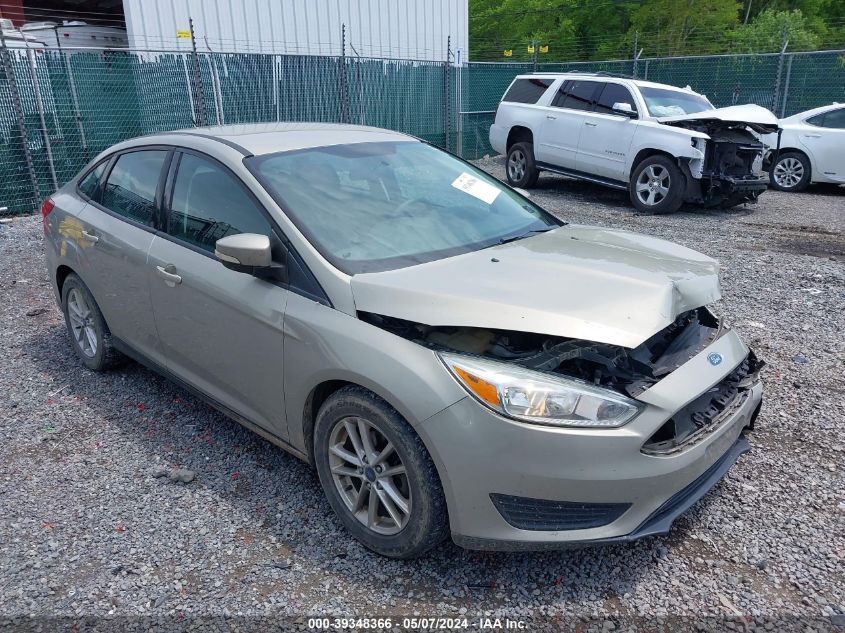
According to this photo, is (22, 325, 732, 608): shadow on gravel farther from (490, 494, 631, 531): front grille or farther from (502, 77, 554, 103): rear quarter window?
(502, 77, 554, 103): rear quarter window

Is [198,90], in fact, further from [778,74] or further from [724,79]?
[778,74]

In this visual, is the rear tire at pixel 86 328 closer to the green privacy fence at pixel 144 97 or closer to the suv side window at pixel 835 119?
the green privacy fence at pixel 144 97

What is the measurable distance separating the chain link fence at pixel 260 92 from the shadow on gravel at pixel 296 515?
698cm

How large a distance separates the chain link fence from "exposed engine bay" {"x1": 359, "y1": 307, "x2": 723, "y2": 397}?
9462 millimetres

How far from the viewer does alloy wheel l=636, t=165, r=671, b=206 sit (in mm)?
9625

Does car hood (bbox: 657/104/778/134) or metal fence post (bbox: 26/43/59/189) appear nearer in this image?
car hood (bbox: 657/104/778/134)

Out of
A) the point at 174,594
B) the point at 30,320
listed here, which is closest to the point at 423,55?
the point at 30,320

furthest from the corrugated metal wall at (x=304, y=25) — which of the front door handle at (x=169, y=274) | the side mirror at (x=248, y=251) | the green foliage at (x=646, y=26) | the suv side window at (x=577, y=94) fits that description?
the side mirror at (x=248, y=251)

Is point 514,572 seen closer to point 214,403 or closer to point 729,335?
point 729,335

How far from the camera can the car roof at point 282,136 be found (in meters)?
3.45

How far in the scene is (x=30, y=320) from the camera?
572cm

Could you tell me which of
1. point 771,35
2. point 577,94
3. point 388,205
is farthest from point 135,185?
point 771,35

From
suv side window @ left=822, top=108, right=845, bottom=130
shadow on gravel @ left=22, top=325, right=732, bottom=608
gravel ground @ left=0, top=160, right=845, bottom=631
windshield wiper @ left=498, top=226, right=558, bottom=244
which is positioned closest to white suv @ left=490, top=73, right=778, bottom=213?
suv side window @ left=822, top=108, right=845, bottom=130

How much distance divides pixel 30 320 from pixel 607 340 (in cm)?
528
